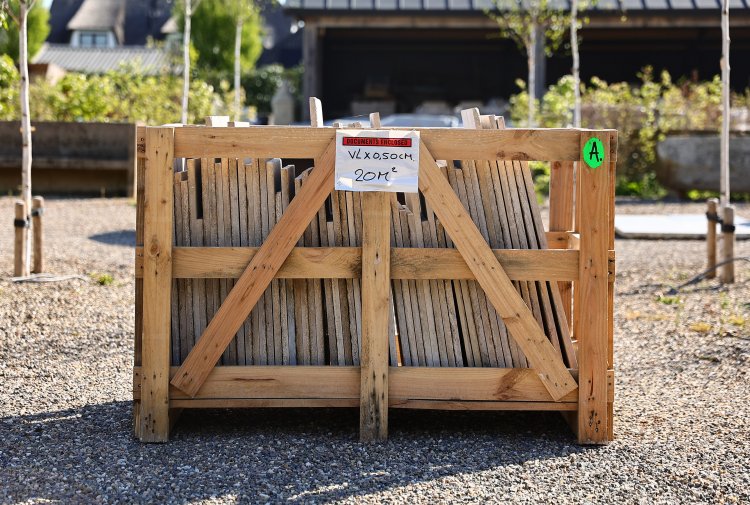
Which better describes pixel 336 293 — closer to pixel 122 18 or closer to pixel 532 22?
pixel 532 22

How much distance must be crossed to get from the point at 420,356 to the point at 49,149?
1341 centimetres

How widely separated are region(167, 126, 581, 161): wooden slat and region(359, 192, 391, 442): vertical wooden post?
0.37m

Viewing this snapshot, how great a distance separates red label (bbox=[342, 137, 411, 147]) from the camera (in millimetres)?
5008

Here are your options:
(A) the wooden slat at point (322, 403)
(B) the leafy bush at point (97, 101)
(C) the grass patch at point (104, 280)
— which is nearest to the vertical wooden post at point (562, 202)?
(A) the wooden slat at point (322, 403)

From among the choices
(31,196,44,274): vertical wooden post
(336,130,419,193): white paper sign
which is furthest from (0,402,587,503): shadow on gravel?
(31,196,44,274): vertical wooden post

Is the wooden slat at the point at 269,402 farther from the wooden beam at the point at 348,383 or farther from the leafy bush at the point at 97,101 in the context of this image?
the leafy bush at the point at 97,101

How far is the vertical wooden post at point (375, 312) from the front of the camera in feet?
16.5

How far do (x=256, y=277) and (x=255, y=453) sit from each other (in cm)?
84

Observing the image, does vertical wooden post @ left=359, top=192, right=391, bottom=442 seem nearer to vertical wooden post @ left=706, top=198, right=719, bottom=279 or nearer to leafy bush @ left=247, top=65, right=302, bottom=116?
vertical wooden post @ left=706, top=198, right=719, bottom=279

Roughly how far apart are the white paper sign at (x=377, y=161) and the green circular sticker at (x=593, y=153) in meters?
0.84

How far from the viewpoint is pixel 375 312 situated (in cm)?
505

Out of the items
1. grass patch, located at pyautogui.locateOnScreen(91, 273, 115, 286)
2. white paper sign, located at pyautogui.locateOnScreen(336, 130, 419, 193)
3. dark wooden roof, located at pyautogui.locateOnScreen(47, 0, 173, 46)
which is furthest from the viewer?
dark wooden roof, located at pyautogui.locateOnScreen(47, 0, 173, 46)

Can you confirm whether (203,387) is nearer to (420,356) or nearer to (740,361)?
(420,356)

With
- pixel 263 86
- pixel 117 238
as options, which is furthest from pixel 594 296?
pixel 263 86
